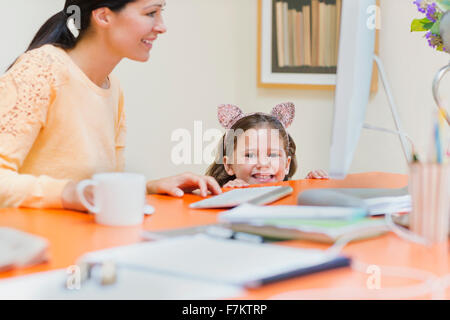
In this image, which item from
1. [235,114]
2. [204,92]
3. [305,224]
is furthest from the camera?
[204,92]

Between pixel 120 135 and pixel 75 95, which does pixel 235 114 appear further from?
pixel 75 95

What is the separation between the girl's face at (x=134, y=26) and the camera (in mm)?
1485

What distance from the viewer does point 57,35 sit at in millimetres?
1483

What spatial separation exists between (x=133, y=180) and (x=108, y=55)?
2.66ft

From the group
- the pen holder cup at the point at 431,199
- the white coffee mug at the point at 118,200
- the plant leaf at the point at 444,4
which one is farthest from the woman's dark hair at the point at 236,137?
the pen holder cup at the point at 431,199

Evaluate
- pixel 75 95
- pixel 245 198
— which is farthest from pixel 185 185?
pixel 75 95

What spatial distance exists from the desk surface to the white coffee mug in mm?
19

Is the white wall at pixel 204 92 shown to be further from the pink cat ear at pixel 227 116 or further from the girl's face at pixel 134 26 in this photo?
the girl's face at pixel 134 26

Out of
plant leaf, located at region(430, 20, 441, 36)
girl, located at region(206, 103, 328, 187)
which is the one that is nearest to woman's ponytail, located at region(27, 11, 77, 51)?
girl, located at region(206, 103, 328, 187)

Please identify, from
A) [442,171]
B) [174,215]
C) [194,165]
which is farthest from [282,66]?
[442,171]

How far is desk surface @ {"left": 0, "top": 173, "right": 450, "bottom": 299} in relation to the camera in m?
0.51

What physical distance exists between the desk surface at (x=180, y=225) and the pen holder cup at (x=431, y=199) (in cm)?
3

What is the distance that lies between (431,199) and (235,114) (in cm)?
151
